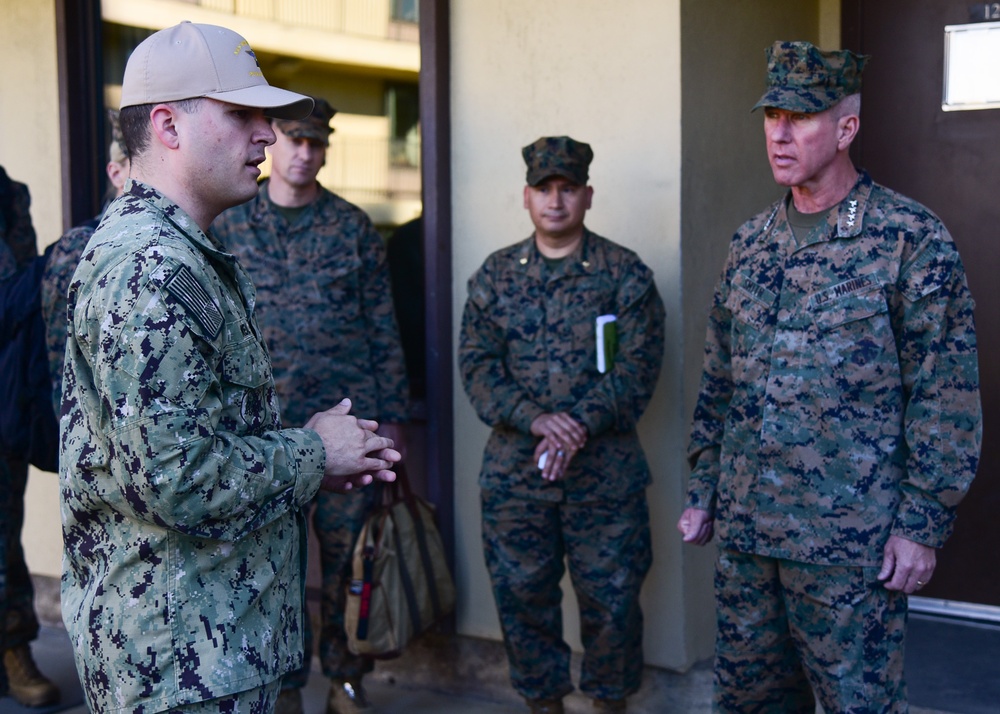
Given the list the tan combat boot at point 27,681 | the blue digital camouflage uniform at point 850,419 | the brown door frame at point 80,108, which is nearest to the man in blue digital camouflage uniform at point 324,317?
the tan combat boot at point 27,681

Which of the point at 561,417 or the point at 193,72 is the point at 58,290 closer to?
the point at 561,417

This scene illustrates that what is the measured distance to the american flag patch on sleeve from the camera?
6.52 feet

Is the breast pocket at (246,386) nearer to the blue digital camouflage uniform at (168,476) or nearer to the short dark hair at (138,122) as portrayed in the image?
the blue digital camouflage uniform at (168,476)

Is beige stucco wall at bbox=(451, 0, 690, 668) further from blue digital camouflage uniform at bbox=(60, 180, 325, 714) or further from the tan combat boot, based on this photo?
blue digital camouflage uniform at bbox=(60, 180, 325, 714)

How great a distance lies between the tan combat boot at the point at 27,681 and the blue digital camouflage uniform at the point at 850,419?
112 inches

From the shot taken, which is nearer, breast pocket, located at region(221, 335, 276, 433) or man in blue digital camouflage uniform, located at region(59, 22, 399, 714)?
man in blue digital camouflage uniform, located at region(59, 22, 399, 714)

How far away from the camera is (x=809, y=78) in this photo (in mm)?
2932

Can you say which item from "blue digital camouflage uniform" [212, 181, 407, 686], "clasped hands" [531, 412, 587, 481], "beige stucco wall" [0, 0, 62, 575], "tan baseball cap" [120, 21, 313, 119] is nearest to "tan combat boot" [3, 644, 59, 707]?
"beige stucco wall" [0, 0, 62, 575]

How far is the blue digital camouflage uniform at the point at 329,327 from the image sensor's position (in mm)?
4270

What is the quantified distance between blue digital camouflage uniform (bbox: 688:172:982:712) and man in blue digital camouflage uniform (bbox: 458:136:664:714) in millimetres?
873

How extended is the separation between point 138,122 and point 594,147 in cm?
235

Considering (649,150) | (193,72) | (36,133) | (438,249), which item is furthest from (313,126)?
(193,72)

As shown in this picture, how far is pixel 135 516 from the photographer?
6.68 feet

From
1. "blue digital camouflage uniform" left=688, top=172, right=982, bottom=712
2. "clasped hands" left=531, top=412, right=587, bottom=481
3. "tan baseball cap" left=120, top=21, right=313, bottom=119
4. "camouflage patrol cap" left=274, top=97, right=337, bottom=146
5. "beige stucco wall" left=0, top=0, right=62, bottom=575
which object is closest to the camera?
"tan baseball cap" left=120, top=21, right=313, bottom=119
